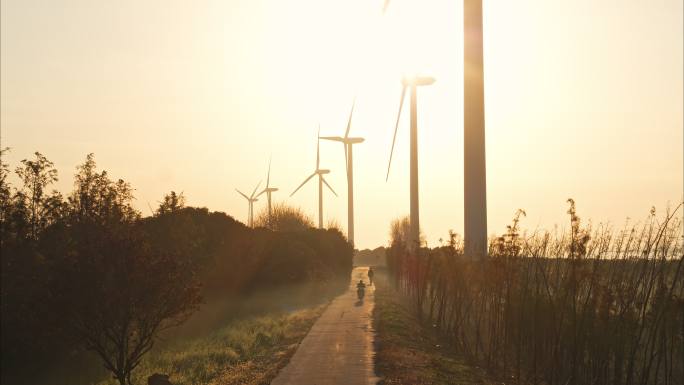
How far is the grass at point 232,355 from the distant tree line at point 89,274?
1353 mm

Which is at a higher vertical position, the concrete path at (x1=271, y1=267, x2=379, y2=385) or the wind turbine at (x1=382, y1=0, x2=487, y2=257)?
the wind turbine at (x1=382, y1=0, x2=487, y2=257)

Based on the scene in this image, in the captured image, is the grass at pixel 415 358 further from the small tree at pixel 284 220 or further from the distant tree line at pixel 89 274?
the small tree at pixel 284 220

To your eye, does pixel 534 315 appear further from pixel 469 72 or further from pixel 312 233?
pixel 312 233

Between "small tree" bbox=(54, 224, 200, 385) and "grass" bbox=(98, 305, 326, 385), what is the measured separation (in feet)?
10.3

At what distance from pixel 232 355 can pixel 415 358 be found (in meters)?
6.76

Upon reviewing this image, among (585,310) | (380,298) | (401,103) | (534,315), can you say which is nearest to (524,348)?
(534,315)

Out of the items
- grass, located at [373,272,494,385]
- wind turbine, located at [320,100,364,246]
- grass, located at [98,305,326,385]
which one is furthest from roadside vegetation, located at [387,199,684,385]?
wind turbine, located at [320,100,364,246]

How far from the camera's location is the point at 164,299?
1919 cm

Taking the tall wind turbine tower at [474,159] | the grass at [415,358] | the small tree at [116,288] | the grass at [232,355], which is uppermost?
the tall wind turbine tower at [474,159]

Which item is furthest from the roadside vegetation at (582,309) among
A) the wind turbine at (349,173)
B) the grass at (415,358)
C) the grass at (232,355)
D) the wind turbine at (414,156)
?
the wind turbine at (349,173)

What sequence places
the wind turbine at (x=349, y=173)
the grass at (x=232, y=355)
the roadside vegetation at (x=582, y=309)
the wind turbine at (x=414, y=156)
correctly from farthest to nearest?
1. the wind turbine at (x=349, y=173)
2. the wind turbine at (x=414, y=156)
3. the grass at (x=232, y=355)
4. the roadside vegetation at (x=582, y=309)

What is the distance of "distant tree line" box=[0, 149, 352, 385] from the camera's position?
1827 cm

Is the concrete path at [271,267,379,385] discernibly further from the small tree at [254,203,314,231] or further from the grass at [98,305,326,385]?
the small tree at [254,203,314,231]

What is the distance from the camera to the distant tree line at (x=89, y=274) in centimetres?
1827
